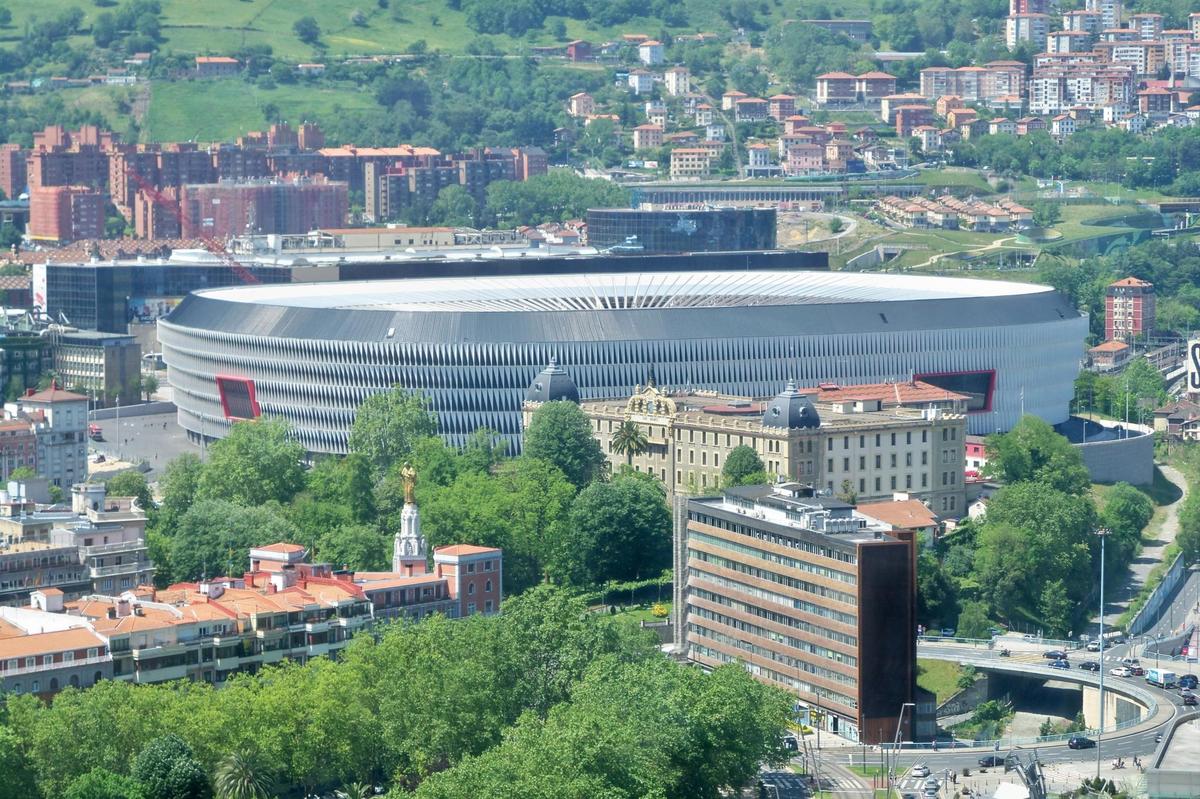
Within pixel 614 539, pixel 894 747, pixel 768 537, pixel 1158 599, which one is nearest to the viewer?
pixel 894 747

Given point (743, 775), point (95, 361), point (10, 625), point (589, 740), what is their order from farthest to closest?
point (95, 361), point (10, 625), point (743, 775), point (589, 740)

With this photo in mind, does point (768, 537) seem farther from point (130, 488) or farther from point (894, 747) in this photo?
point (130, 488)

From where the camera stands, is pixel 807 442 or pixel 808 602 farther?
pixel 807 442

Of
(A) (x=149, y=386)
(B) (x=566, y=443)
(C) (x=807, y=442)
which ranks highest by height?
(C) (x=807, y=442)

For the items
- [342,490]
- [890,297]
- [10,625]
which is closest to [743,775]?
[10,625]

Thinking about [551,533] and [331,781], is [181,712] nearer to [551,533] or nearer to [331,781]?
[331,781]

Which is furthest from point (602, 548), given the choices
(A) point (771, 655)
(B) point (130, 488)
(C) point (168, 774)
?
(C) point (168, 774)

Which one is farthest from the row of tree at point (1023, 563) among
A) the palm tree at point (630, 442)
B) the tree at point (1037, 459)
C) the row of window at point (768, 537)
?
the palm tree at point (630, 442)
